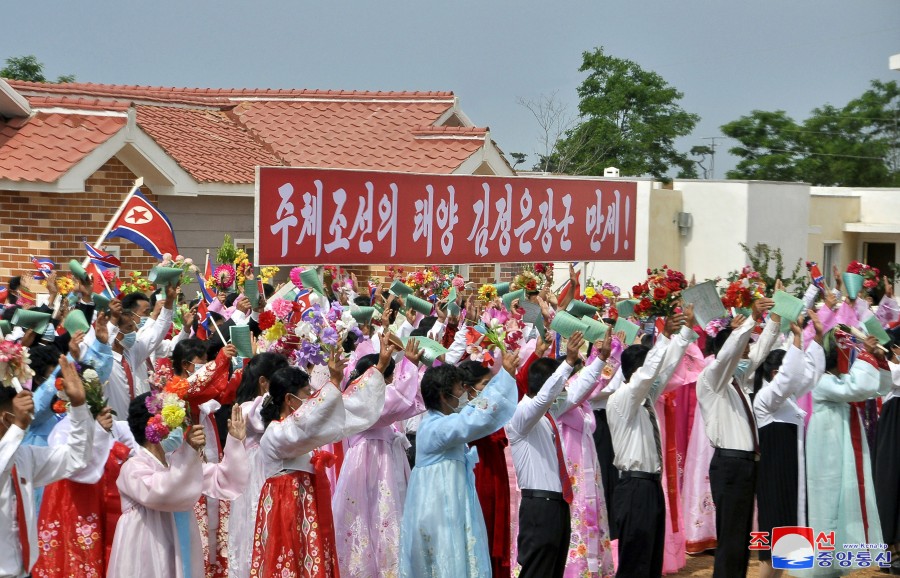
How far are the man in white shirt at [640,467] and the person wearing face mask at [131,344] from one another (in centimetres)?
311

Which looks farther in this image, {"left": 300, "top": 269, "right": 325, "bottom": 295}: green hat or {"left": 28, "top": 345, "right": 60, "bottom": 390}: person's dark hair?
{"left": 300, "top": 269, "right": 325, "bottom": 295}: green hat

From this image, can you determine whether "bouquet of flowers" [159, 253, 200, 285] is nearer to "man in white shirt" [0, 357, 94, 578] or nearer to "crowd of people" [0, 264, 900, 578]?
"crowd of people" [0, 264, 900, 578]

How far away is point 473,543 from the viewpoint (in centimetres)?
638

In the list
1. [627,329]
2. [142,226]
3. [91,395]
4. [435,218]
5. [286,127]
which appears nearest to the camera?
[91,395]

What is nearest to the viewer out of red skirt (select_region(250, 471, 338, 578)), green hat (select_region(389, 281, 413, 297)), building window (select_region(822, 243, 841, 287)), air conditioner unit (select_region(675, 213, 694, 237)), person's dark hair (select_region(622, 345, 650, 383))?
red skirt (select_region(250, 471, 338, 578))

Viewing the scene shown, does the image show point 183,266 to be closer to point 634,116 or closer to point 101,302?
point 101,302

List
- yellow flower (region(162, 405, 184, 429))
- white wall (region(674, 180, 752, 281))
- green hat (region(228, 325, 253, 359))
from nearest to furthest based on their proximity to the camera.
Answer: yellow flower (region(162, 405, 184, 429)) < green hat (region(228, 325, 253, 359)) < white wall (region(674, 180, 752, 281))

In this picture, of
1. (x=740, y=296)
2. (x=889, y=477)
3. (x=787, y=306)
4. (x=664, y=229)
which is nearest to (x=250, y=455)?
(x=740, y=296)

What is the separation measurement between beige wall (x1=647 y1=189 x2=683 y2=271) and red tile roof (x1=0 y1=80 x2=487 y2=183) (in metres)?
7.07

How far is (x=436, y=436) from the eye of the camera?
6.36 metres

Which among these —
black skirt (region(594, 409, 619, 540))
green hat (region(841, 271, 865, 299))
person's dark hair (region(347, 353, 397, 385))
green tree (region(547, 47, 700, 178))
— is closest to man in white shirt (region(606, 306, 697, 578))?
black skirt (region(594, 409, 619, 540))

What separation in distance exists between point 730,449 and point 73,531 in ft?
12.3

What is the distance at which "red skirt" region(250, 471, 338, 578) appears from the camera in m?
6.04

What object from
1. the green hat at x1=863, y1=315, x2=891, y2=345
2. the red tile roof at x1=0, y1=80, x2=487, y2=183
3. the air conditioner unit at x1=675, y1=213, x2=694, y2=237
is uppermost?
the red tile roof at x1=0, y1=80, x2=487, y2=183
